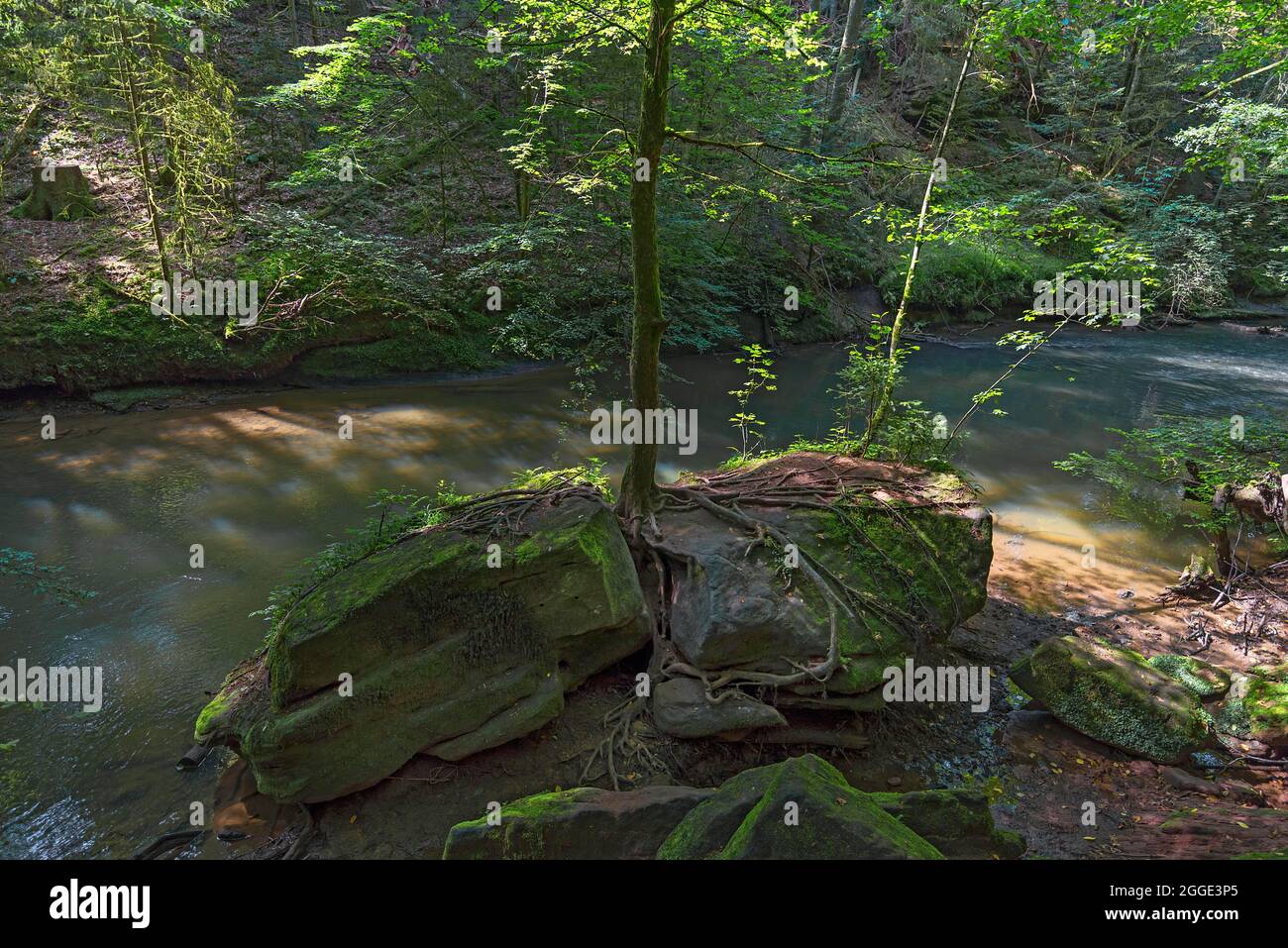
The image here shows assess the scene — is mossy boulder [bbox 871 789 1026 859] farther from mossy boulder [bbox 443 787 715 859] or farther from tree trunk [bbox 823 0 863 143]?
tree trunk [bbox 823 0 863 143]

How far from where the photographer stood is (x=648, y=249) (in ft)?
19.2

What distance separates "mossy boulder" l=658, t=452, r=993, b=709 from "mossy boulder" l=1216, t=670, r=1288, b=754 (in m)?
2.19

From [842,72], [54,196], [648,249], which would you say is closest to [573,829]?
[648,249]

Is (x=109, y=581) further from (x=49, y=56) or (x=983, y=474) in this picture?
(x=983, y=474)

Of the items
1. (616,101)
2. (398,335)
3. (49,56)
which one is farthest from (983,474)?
(49,56)

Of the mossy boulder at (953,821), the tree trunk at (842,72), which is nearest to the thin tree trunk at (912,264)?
the mossy boulder at (953,821)

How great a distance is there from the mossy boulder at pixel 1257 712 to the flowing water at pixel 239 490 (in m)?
3.69

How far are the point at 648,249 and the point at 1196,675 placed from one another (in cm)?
662

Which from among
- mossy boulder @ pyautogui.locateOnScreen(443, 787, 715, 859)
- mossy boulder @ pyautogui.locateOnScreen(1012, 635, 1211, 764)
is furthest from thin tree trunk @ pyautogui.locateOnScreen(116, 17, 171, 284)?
mossy boulder @ pyautogui.locateOnScreen(1012, 635, 1211, 764)

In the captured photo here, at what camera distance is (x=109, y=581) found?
7.59m

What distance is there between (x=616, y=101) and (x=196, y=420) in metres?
11.2

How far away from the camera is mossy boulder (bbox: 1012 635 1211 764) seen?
18.1 feet
